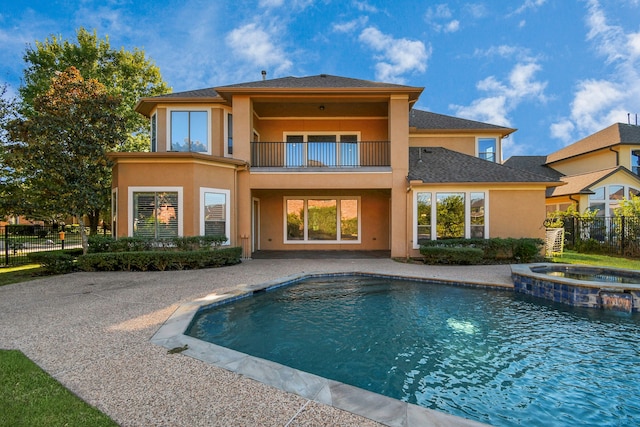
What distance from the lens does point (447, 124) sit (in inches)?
664

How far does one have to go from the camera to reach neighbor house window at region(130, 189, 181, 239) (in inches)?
439

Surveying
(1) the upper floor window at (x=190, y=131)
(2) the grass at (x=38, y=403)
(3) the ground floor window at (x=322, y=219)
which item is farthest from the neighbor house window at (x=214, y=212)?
(2) the grass at (x=38, y=403)

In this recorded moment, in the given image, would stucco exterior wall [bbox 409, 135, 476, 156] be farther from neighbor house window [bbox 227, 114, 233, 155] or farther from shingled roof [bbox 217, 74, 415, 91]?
neighbor house window [bbox 227, 114, 233, 155]

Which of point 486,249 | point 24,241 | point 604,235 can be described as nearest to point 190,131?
point 24,241

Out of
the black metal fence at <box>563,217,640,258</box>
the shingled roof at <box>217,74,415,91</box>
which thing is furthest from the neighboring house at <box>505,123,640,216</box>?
the shingled roof at <box>217,74,415,91</box>

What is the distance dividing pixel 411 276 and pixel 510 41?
27767 millimetres

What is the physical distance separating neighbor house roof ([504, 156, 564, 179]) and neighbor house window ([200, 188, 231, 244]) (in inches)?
860

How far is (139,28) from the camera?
20.6 m

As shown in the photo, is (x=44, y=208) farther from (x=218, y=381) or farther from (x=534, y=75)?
(x=534, y=75)

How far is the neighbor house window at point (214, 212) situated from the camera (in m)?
11.6

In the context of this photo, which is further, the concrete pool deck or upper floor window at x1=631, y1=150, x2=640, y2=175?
upper floor window at x1=631, y1=150, x2=640, y2=175

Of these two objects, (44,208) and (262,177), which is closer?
(44,208)

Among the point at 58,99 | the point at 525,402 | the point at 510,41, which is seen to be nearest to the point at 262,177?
the point at 58,99

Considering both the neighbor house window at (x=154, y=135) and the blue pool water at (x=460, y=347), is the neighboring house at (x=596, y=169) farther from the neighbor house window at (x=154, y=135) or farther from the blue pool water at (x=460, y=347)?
the neighbor house window at (x=154, y=135)
